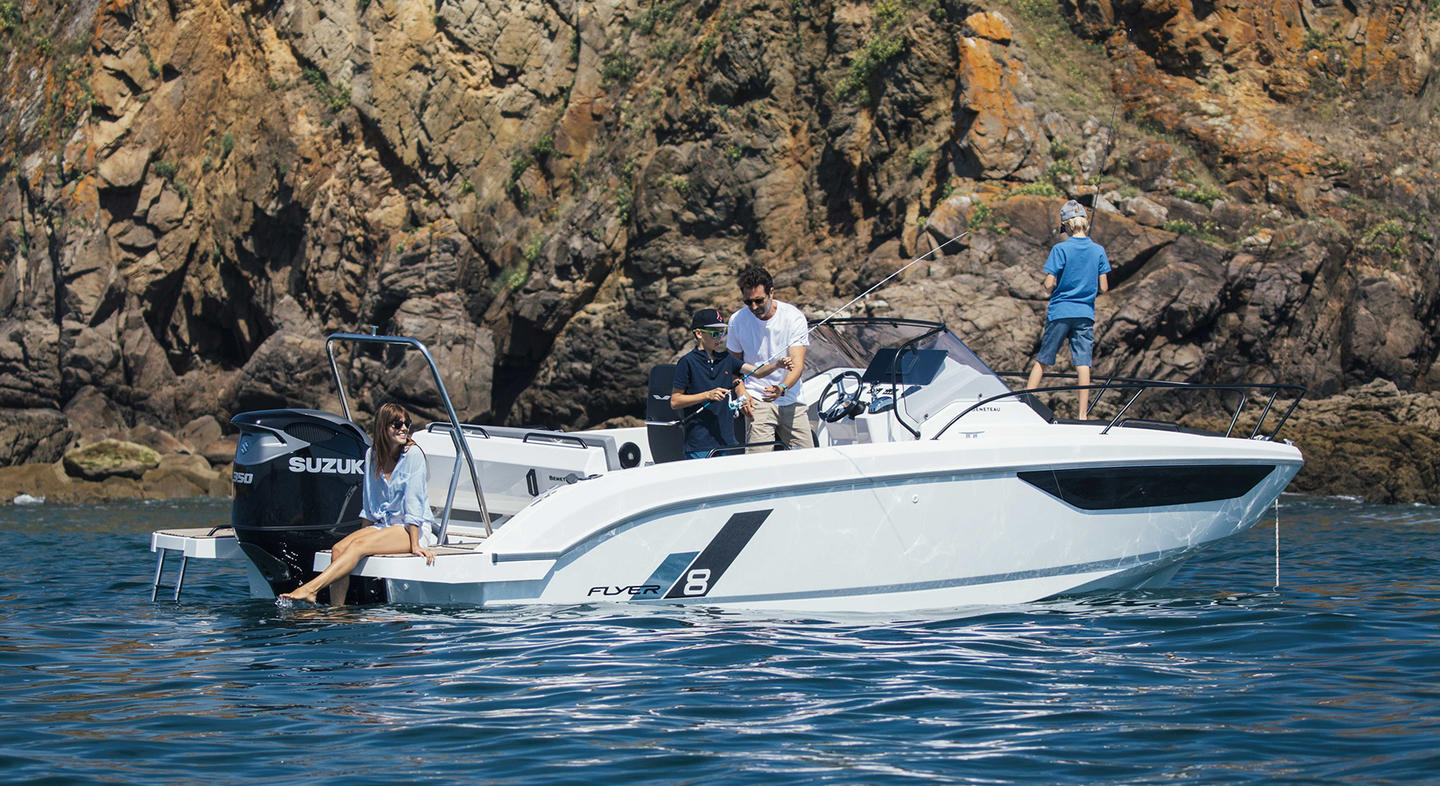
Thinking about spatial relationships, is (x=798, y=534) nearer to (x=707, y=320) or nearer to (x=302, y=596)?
(x=707, y=320)

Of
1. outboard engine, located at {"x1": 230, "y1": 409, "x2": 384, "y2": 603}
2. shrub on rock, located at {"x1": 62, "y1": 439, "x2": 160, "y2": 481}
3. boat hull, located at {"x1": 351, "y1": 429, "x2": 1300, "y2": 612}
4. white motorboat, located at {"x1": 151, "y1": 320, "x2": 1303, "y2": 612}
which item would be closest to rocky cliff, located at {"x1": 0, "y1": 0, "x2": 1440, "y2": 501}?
shrub on rock, located at {"x1": 62, "y1": 439, "x2": 160, "y2": 481}

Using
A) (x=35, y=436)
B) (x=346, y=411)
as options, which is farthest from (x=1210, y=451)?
(x=35, y=436)

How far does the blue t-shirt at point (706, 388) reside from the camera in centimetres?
737

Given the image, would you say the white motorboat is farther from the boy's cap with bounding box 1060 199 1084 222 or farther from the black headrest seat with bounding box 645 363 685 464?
the boy's cap with bounding box 1060 199 1084 222

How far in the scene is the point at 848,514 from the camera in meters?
6.45

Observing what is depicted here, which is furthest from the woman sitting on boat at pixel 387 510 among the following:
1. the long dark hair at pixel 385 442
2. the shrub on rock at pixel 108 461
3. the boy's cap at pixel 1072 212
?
the shrub on rock at pixel 108 461

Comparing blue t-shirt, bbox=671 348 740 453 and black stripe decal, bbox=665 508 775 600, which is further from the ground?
blue t-shirt, bbox=671 348 740 453

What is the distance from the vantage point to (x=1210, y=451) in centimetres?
675

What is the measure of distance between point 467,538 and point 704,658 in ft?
8.22

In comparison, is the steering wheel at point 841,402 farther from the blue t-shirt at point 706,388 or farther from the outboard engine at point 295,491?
the outboard engine at point 295,491

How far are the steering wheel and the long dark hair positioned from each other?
234 cm

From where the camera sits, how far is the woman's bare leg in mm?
6586

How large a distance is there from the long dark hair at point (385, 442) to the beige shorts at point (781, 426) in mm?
1850

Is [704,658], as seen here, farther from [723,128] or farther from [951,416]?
[723,128]
